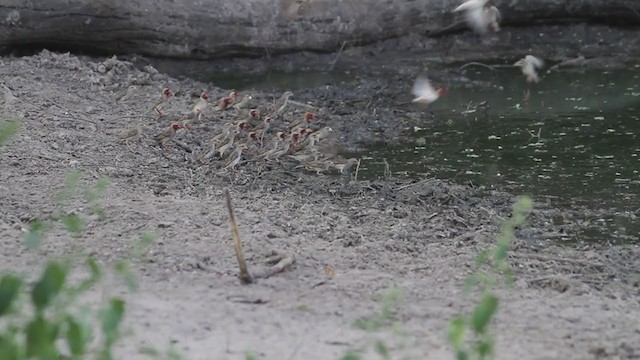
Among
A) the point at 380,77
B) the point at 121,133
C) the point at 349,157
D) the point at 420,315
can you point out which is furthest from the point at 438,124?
the point at 420,315

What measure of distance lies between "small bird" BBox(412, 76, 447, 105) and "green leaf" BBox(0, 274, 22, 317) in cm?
886

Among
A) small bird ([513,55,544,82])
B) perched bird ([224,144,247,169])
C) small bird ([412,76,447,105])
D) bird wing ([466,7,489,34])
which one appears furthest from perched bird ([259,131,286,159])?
bird wing ([466,7,489,34])

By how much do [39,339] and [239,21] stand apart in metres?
11.0

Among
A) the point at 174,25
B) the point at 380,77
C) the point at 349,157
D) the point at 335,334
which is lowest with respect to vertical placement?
the point at 335,334

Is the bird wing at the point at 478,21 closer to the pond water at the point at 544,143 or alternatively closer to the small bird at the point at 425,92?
the pond water at the point at 544,143

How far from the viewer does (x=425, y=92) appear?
40.1 ft

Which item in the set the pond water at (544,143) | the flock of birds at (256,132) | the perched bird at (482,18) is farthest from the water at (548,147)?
the perched bird at (482,18)

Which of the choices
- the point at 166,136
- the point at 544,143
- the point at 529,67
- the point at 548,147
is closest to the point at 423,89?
the point at 529,67

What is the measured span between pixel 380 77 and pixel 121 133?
4.93 metres

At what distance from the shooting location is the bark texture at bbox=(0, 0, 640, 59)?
1255 cm

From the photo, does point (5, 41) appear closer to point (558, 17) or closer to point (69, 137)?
point (69, 137)

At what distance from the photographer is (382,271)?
6.24m

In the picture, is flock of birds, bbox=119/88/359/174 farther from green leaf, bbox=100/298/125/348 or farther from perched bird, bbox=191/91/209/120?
green leaf, bbox=100/298/125/348

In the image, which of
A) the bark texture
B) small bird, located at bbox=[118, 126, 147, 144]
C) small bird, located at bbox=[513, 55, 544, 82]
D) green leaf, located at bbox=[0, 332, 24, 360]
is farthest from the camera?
the bark texture
